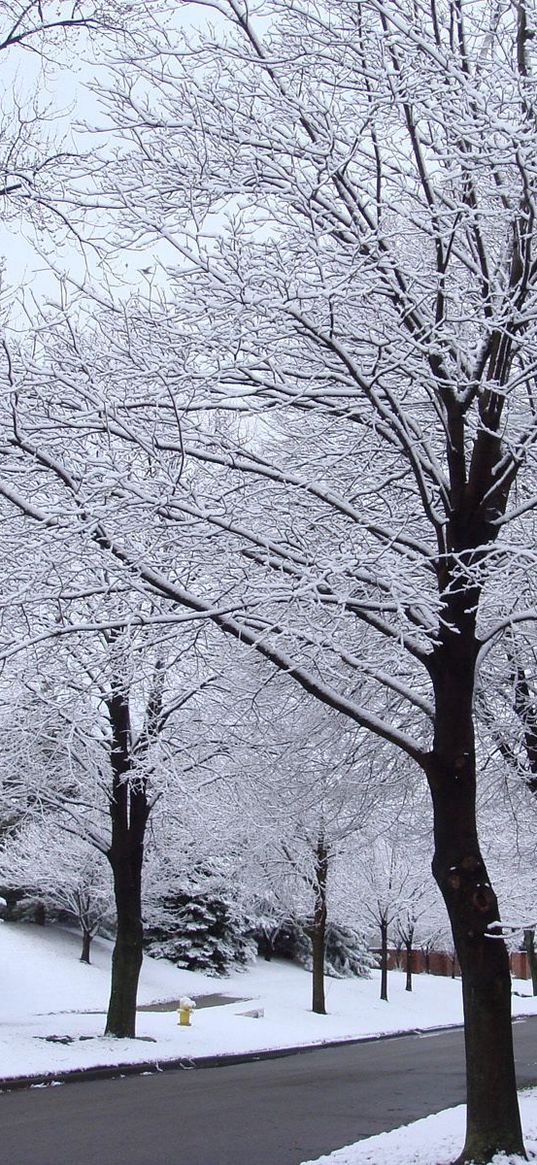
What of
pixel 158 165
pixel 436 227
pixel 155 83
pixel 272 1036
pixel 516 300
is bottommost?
pixel 272 1036

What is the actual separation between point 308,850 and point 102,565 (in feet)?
58.1

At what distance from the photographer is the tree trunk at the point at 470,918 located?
21.6 ft

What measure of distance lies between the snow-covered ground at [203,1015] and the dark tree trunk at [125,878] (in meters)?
0.49

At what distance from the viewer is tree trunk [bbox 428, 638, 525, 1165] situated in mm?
6594

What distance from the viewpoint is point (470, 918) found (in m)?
6.82

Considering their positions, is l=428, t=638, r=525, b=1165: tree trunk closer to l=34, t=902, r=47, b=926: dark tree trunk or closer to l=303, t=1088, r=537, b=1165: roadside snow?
l=303, t=1088, r=537, b=1165: roadside snow

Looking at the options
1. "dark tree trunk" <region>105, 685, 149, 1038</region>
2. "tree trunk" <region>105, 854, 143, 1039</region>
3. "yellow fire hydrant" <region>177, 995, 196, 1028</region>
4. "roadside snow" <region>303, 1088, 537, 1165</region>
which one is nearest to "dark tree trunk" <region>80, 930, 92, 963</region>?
"yellow fire hydrant" <region>177, 995, 196, 1028</region>

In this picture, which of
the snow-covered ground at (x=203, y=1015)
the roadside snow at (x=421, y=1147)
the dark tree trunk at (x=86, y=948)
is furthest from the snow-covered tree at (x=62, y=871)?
the roadside snow at (x=421, y=1147)

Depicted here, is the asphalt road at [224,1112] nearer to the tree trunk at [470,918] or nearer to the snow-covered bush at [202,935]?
the tree trunk at [470,918]

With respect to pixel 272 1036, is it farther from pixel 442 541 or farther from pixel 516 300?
pixel 516 300

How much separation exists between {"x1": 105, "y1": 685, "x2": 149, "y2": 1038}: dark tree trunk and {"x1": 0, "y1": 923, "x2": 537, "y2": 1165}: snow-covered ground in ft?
1.61

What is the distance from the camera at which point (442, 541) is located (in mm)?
7398

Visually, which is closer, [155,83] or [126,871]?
[155,83]

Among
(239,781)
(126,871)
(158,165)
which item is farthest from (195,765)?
(158,165)
